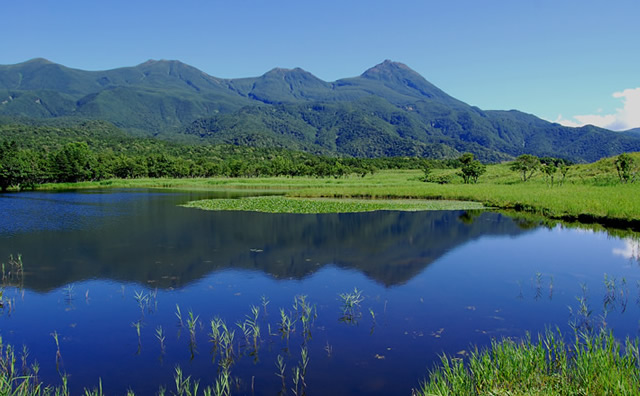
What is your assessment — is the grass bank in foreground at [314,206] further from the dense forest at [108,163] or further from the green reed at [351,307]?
the dense forest at [108,163]

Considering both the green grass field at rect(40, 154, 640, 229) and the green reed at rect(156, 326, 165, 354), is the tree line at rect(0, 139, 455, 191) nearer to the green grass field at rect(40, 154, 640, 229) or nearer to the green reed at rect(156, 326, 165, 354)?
the green grass field at rect(40, 154, 640, 229)

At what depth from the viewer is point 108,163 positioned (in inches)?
4813

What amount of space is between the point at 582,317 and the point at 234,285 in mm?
13588

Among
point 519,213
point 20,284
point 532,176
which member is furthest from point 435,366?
point 532,176

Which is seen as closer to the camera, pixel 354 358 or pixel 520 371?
pixel 520 371

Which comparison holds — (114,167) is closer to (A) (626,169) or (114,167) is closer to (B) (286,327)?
(A) (626,169)

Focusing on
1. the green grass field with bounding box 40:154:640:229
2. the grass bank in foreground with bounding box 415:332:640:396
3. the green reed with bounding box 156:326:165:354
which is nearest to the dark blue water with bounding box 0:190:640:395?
the green reed with bounding box 156:326:165:354

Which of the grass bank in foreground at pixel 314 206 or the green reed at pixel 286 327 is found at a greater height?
the grass bank in foreground at pixel 314 206

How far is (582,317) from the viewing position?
15.0 m

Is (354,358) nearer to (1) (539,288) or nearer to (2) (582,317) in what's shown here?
(2) (582,317)

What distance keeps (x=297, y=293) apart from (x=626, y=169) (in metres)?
66.3

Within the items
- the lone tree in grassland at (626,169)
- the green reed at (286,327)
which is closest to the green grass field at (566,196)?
the lone tree in grassland at (626,169)

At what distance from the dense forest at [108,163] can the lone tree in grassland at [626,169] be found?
8188 centimetres

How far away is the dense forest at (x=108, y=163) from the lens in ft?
301
